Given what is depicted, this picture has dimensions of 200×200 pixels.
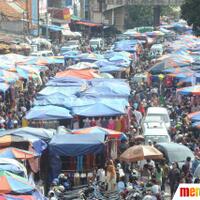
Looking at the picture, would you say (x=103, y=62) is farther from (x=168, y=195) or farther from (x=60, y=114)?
(x=168, y=195)

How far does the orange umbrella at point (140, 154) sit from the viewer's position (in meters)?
17.0

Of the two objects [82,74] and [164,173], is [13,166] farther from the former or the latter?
[82,74]

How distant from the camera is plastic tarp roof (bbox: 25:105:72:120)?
2150 centimetres

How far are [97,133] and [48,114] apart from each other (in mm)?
3757

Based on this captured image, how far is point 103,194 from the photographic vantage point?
15750mm

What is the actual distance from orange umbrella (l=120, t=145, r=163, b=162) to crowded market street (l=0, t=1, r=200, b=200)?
2 cm

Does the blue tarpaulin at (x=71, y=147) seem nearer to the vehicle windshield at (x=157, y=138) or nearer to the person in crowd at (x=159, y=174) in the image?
the person in crowd at (x=159, y=174)

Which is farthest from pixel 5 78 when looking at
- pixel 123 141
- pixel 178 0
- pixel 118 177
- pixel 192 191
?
pixel 178 0

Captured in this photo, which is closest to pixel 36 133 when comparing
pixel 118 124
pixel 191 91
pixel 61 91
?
pixel 118 124

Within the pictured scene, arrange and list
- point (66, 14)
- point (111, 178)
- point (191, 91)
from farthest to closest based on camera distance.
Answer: point (66, 14) → point (191, 91) → point (111, 178)

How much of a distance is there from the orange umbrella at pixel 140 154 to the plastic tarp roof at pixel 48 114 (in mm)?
4568

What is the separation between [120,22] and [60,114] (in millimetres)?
61213

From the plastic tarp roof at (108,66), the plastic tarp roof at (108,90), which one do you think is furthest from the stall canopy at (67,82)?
the plastic tarp roof at (108,66)

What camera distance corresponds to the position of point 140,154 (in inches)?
672
